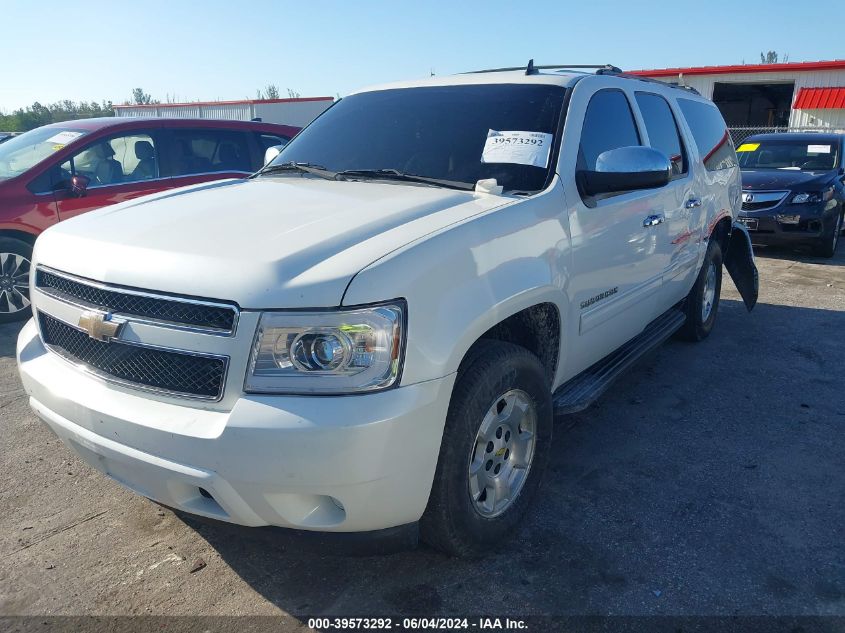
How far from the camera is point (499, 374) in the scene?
8.33 ft

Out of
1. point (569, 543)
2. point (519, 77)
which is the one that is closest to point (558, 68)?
A: point (519, 77)

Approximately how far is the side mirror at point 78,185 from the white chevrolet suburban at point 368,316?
352cm

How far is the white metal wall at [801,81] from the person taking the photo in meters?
22.4

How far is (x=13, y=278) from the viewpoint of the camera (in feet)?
20.2

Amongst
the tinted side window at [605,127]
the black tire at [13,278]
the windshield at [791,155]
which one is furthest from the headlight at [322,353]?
the windshield at [791,155]

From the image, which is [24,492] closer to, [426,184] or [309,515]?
[309,515]

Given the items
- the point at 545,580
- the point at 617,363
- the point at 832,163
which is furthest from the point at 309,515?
the point at 832,163

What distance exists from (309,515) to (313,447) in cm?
30

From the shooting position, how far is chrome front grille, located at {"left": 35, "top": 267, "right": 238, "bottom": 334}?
2.13 meters

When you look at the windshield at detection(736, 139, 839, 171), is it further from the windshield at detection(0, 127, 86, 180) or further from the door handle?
the windshield at detection(0, 127, 86, 180)

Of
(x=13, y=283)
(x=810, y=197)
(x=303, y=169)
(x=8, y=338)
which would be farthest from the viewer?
(x=810, y=197)

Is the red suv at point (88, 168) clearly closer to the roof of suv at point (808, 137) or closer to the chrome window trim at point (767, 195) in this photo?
the chrome window trim at point (767, 195)

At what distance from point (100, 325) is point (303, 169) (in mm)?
1579

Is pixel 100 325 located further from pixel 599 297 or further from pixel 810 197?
pixel 810 197
